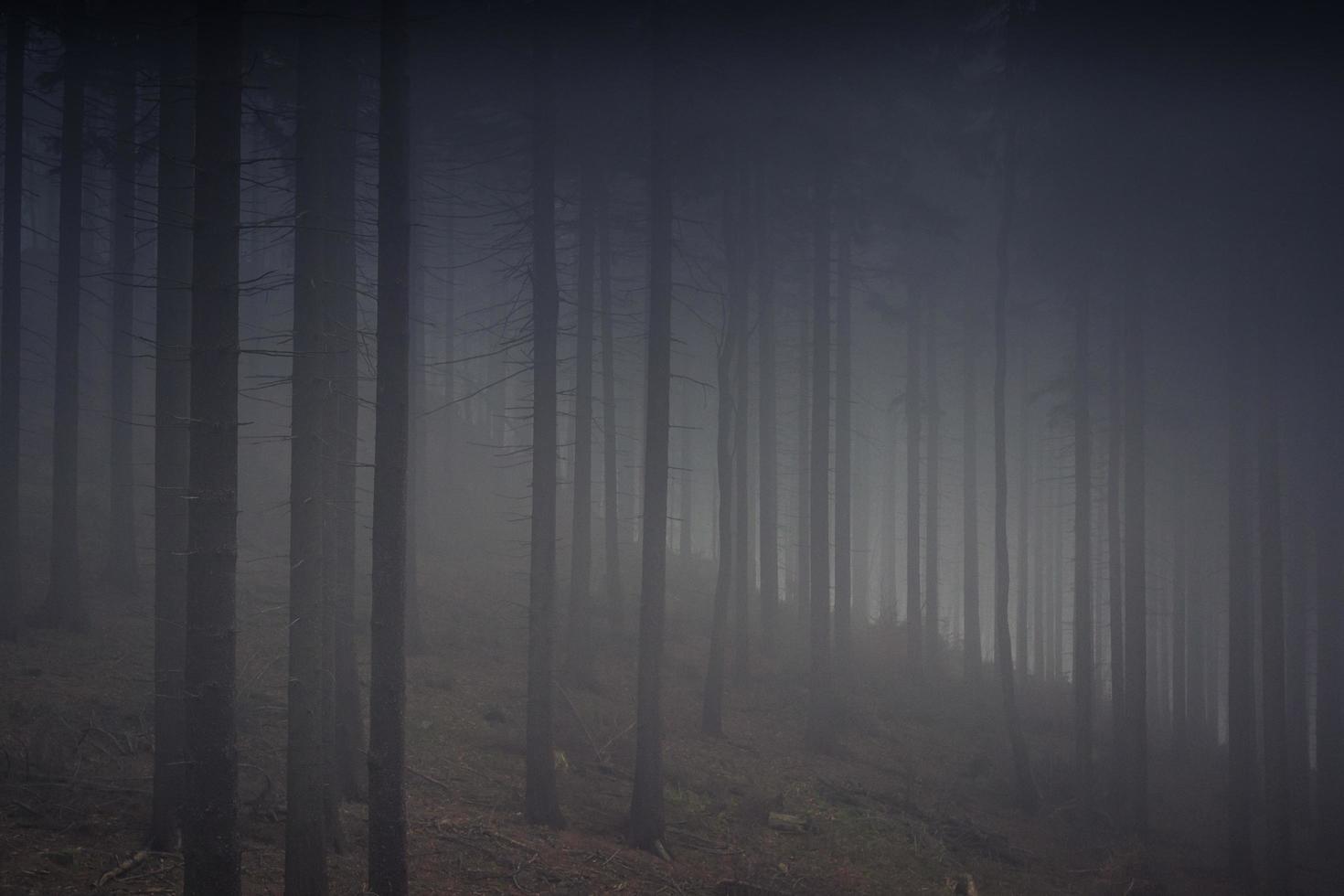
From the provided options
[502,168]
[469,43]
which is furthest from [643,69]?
[502,168]

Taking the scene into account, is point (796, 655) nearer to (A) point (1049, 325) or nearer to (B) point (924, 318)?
(B) point (924, 318)

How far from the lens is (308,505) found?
328 inches

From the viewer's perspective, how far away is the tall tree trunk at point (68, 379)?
48.9 ft

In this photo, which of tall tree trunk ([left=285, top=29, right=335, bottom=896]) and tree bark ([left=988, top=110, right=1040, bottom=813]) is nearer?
tall tree trunk ([left=285, top=29, right=335, bottom=896])

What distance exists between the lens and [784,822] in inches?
494

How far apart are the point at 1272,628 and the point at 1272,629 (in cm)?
2

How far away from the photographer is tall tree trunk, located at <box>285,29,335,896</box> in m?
7.75

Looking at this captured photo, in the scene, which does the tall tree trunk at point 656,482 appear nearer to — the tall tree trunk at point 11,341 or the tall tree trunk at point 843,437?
the tall tree trunk at point 843,437

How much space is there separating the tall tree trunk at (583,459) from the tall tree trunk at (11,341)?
34.5ft

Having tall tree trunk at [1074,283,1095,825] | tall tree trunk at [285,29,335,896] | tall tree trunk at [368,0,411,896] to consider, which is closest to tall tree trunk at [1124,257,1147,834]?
tall tree trunk at [1074,283,1095,825]

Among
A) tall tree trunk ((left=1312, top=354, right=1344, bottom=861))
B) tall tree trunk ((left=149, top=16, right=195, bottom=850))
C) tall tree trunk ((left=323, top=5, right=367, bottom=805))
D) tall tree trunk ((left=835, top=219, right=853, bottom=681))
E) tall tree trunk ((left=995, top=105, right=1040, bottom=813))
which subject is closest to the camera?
tall tree trunk ((left=149, top=16, right=195, bottom=850))

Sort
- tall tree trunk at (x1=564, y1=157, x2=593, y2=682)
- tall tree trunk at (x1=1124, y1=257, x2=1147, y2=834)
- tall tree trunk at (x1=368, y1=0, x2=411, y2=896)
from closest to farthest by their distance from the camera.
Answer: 1. tall tree trunk at (x1=368, y1=0, x2=411, y2=896)
2. tall tree trunk at (x1=564, y1=157, x2=593, y2=682)
3. tall tree trunk at (x1=1124, y1=257, x2=1147, y2=834)

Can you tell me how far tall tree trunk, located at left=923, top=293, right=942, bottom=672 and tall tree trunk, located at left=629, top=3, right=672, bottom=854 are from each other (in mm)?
16531

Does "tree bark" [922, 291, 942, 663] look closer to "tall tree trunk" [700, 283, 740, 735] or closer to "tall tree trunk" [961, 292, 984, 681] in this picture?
"tall tree trunk" [961, 292, 984, 681]
